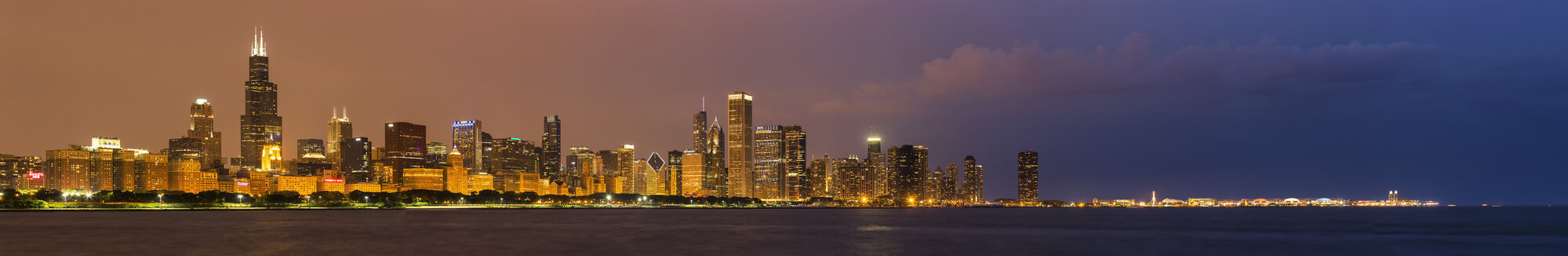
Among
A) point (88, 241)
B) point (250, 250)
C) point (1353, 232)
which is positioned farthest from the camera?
point (1353, 232)

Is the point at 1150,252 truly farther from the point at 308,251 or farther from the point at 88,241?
the point at 88,241

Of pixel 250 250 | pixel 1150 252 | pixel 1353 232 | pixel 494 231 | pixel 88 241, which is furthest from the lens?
pixel 1353 232

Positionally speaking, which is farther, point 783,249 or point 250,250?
point 783,249

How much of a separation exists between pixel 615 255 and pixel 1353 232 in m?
86.1

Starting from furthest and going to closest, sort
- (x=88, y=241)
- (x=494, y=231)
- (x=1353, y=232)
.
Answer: (x=1353, y=232) < (x=494, y=231) < (x=88, y=241)

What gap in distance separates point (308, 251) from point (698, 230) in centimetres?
4948

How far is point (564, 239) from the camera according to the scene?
10056 centimetres

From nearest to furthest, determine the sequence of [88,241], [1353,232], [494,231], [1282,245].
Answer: [88,241], [1282,245], [494,231], [1353,232]

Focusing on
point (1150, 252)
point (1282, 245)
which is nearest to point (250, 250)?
point (1150, 252)

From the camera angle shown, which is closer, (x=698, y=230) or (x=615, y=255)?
(x=615, y=255)

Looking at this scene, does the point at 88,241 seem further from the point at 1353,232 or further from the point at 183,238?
the point at 1353,232

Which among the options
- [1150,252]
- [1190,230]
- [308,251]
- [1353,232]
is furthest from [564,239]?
[1353,232]

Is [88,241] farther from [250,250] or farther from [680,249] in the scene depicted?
[680,249]

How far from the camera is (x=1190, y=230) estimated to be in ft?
442
